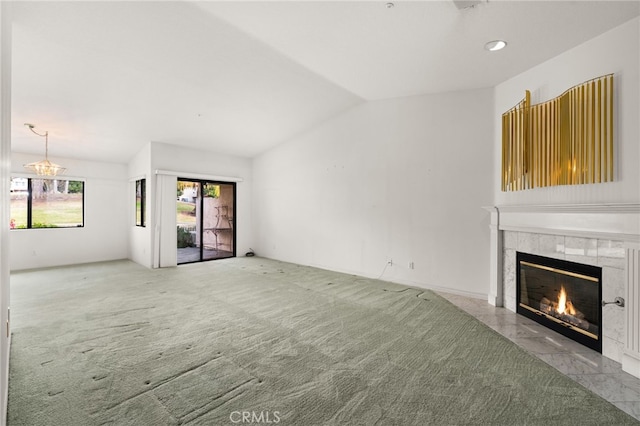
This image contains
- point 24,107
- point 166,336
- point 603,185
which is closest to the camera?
point 603,185

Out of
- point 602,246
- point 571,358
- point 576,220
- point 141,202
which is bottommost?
point 571,358

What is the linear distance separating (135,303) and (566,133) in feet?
18.6

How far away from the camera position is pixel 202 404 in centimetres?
202

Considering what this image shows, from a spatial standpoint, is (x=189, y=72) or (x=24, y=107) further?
(x=24, y=107)

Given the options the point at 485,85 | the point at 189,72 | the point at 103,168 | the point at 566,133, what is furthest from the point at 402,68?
the point at 103,168

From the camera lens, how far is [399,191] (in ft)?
17.4

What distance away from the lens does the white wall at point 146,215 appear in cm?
657

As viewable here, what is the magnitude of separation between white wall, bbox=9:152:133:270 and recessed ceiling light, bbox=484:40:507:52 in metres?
8.27

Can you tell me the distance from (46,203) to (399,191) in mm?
7718

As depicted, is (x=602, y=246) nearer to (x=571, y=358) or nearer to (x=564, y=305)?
(x=564, y=305)

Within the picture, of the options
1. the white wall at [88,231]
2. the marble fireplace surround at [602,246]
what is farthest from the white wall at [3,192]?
the white wall at [88,231]

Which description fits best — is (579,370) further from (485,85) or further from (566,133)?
(485,85)

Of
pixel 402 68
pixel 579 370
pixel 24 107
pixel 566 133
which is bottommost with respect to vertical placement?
pixel 579 370

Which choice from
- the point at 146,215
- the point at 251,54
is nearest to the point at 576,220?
the point at 251,54
